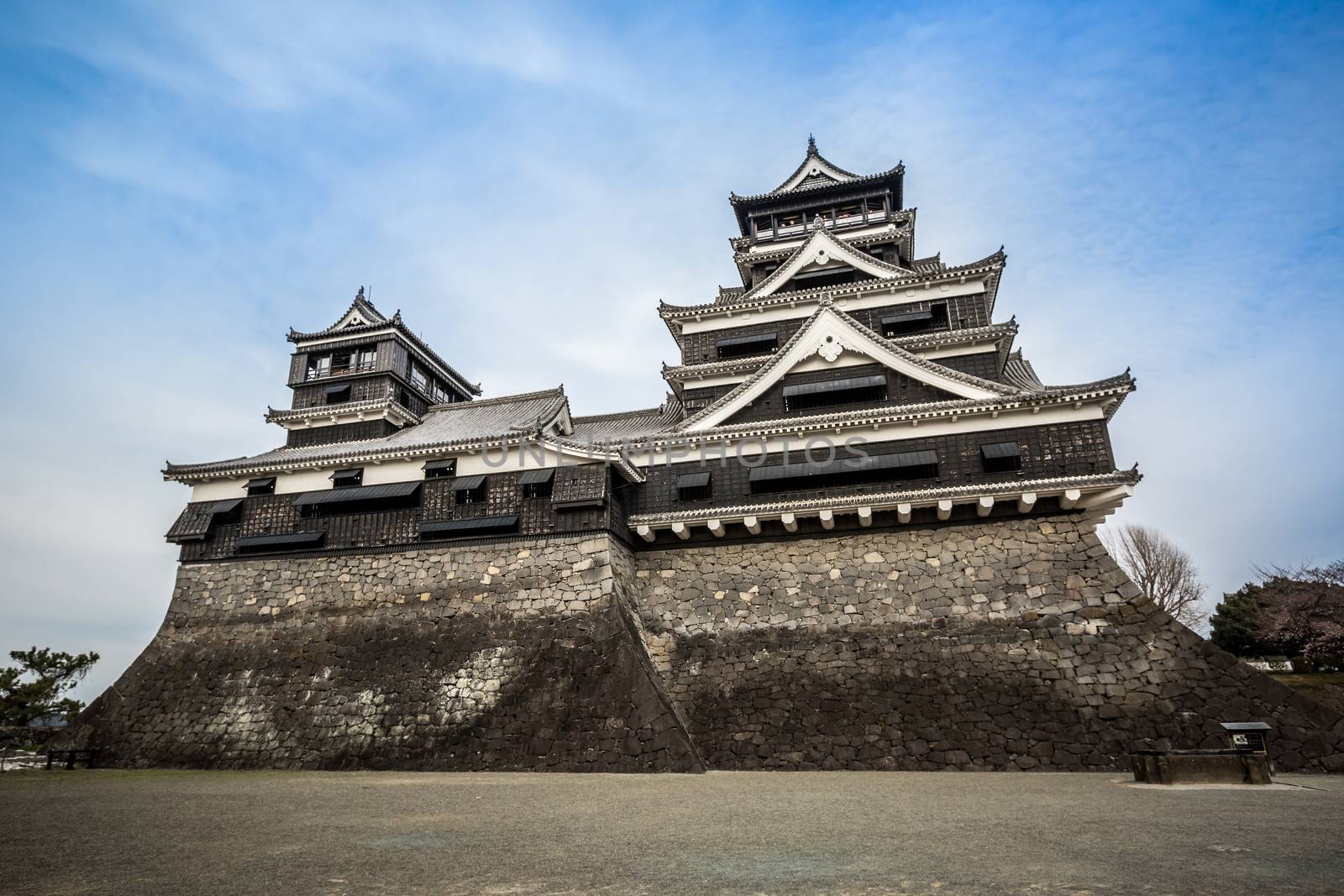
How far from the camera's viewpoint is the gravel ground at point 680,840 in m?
4.89

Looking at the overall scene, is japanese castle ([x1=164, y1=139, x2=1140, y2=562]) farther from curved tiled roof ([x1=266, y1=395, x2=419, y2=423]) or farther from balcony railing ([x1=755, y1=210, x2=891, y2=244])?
balcony railing ([x1=755, y1=210, x2=891, y2=244])

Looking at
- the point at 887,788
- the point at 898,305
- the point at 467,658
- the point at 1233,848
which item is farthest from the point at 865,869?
the point at 898,305

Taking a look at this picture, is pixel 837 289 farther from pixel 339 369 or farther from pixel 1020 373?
pixel 339 369

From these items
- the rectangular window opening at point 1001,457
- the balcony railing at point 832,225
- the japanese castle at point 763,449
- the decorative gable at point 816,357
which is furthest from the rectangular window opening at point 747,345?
the rectangular window opening at point 1001,457

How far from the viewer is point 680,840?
6.41 meters

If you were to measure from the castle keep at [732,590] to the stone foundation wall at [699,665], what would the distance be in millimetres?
57

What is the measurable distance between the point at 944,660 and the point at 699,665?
5.49 m

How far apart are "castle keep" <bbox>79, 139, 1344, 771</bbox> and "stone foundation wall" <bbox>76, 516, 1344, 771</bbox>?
57 millimetres

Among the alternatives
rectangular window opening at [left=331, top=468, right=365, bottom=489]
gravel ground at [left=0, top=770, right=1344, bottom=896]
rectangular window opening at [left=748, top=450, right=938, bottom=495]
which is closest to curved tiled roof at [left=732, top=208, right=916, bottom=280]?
rectangular window opening at [left=748, top=450, right=938, bottom=495]

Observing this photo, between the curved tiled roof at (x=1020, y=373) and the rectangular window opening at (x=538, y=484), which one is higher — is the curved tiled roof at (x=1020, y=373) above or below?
above

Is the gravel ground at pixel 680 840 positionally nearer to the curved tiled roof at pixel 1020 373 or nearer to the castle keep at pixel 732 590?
the castle keep at pixel 732 590

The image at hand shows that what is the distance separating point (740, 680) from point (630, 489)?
5935 millimetres

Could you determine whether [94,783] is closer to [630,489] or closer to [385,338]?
[630,489]

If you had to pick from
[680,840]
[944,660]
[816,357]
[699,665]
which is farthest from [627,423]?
[680,840]
